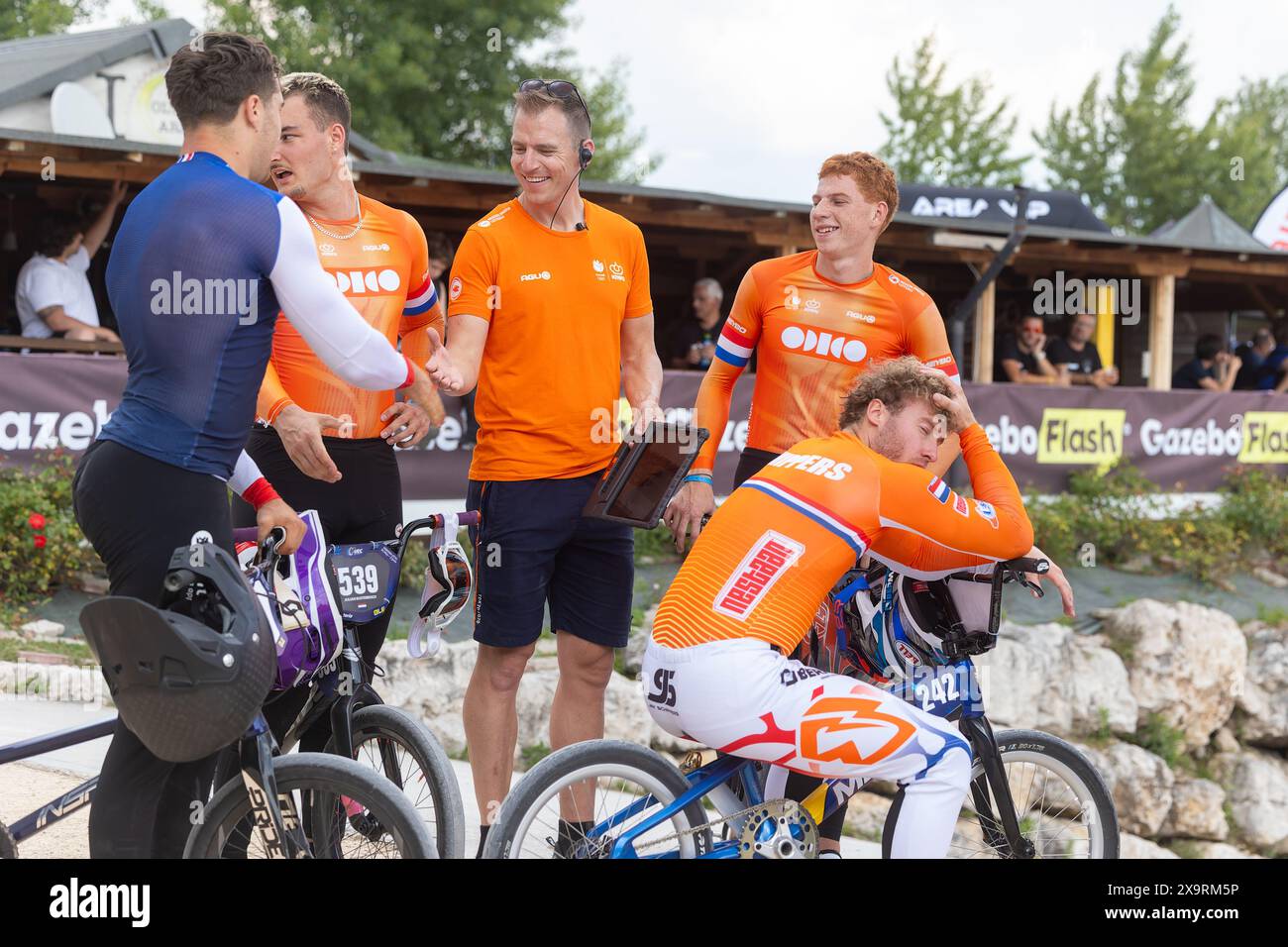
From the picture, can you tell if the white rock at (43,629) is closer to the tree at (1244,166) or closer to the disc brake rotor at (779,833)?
the disc brake rotor at (779,833)

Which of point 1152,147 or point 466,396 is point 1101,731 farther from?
point 1152,147

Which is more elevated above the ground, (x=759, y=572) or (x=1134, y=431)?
(x=1134, y=431)

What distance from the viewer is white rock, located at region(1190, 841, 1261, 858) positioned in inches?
408

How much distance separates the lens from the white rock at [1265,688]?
445 inches

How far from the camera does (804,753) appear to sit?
2943 millimetres

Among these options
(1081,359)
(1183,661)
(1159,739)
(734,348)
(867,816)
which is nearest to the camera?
(734,348)

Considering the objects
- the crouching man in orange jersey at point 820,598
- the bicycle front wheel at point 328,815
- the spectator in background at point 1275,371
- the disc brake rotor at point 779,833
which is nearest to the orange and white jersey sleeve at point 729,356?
the crouching man in orange jersey at point 820,598

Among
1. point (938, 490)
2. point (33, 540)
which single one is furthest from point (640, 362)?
point (33, 540)

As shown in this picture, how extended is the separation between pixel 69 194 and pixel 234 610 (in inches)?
461

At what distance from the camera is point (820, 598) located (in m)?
3.12

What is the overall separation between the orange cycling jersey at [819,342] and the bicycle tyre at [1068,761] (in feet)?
3.91

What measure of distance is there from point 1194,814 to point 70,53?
1737 cm

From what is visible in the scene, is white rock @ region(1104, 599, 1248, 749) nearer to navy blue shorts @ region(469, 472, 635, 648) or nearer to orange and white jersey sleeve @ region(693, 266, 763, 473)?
orange and white jersey sleeve @ region(693, 266, 763, 473)
